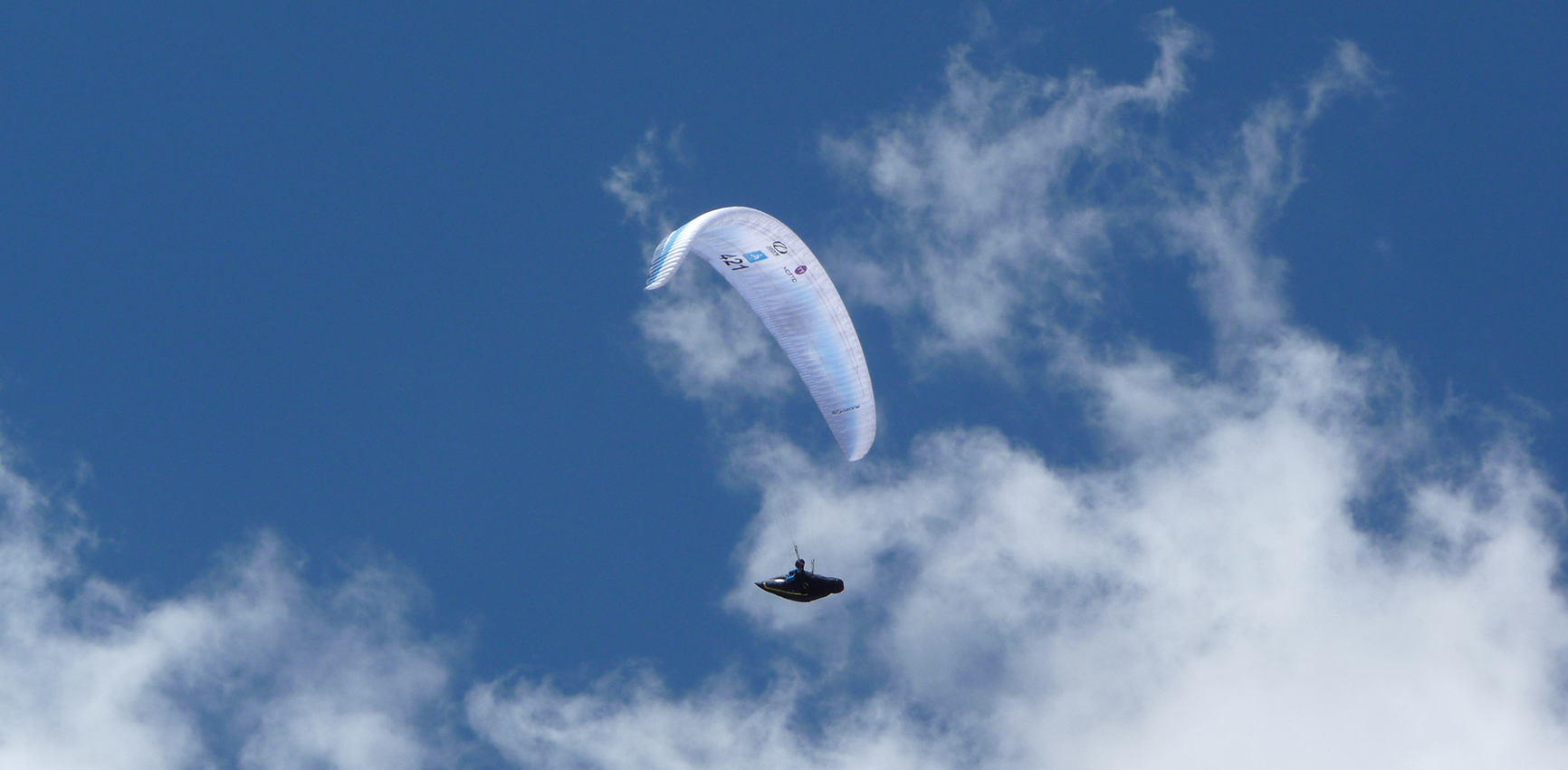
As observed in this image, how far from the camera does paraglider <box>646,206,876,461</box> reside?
80.2 metres

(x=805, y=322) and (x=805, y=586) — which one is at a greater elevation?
(x=805, y=322)

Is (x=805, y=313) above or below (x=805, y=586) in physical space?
above

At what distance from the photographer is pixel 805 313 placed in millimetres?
→ 81438

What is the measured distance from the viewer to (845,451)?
273 feet

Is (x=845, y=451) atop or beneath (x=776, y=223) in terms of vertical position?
beneath

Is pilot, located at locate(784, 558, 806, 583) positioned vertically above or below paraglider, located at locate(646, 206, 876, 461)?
below

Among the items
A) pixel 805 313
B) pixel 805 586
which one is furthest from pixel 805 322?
pixel 805 586

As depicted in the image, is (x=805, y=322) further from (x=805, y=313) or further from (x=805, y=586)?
(x=805, y=586)

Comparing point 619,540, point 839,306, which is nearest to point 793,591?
point 839,306

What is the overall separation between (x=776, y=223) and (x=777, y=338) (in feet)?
16.7

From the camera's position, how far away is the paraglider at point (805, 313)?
263 feet

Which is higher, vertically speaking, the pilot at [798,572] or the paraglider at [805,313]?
the paraglider at [805,313]

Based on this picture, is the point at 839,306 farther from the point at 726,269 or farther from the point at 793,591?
the point at 793,591

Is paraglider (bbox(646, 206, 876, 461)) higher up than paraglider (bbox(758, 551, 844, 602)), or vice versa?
paraglider (bbox(646, 206, 876, 461))
